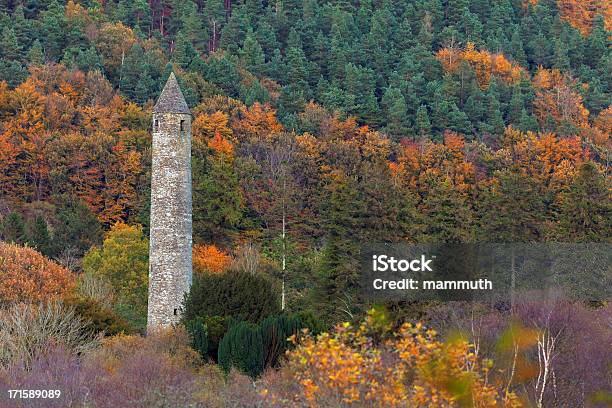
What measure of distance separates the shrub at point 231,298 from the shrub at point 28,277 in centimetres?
548

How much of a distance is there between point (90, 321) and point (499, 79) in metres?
57.3

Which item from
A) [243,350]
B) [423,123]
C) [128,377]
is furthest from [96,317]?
[423,123]

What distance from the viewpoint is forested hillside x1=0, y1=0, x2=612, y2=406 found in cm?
2803

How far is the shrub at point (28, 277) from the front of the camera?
36875 millimetres

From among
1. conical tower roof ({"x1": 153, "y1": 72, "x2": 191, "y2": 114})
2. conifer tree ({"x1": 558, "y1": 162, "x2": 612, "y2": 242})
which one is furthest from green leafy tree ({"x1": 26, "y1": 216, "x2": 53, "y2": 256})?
conifer tree ({"x1": 558, "y1": 162, "x2": 612, "y2": 242})

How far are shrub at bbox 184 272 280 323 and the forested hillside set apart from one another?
0.21ft

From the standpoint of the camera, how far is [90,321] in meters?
31.8

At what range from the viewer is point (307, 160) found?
61.5 meters

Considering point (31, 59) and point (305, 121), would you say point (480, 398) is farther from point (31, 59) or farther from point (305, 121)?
point (31, 59)

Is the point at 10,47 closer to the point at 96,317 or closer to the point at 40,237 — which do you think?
the point at 40,237

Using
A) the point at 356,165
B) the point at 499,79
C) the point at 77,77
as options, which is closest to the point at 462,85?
the point at 499,79

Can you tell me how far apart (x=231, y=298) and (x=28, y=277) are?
8.53 metres

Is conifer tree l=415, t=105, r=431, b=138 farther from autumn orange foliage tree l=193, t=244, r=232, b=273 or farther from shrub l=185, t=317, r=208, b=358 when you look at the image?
shrub l=185, t=317, r=208, b=358

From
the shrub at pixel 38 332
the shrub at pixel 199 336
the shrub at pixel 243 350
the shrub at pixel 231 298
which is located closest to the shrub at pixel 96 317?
the shrub at pixel 38 332
